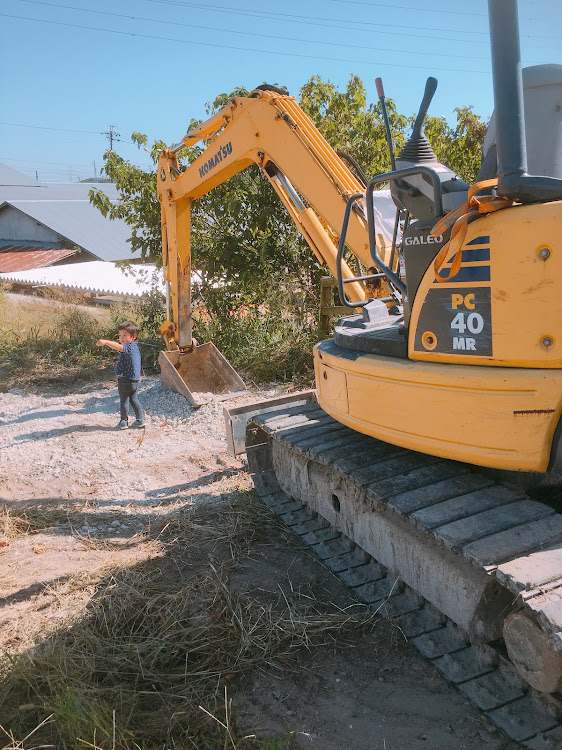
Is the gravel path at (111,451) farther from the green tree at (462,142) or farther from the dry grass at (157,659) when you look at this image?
the green tree at (462,142)

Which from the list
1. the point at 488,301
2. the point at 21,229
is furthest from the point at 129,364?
the point at 21,229

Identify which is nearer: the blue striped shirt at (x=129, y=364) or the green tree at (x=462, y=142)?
the blue striped shirt at (x=129, y=364)

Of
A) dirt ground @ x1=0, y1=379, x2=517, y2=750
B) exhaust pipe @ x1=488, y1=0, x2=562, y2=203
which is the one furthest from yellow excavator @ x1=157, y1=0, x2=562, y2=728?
dirt ground @ x1=0, y1=379, x2=517, y2=750

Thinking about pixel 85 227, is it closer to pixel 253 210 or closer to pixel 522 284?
pixel 253 210

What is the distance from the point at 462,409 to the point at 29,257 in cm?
2181

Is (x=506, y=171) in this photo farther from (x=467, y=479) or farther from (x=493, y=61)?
(x=467, y=479)

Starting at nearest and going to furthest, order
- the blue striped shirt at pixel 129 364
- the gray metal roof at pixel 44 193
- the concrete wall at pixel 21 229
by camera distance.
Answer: the blue striped shirt at pixel 129 364, the concrete wall at pixel 21 229, the gray metal roof at pixel 44 193

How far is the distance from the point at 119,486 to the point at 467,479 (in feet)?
11.1

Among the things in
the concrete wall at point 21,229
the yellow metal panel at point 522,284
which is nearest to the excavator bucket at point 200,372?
the yellow metal panel at point 522,284

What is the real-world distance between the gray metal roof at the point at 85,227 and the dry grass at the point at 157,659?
19150 mm

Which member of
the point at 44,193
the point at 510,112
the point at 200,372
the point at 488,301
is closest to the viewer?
the point at 510,112

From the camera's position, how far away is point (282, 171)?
572cm

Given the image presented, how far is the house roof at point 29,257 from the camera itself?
2138cm

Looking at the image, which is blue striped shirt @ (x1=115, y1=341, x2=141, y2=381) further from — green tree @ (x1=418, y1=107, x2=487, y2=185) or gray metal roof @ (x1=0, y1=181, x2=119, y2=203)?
gray metal roof @ (x1=0, y1=181, x2=119, y2=203)
